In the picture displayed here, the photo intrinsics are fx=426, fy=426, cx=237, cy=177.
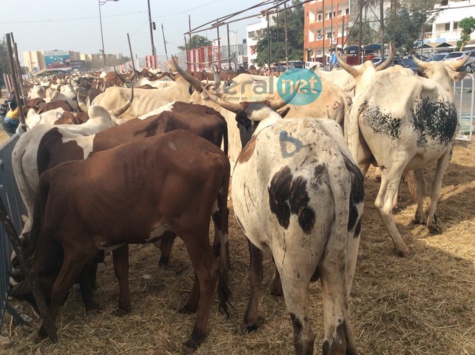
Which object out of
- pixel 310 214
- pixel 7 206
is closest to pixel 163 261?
pixel 7 206

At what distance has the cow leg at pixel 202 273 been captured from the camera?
318cm

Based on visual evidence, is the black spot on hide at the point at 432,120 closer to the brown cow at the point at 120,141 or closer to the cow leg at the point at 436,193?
the cow leg at the point at 436,193

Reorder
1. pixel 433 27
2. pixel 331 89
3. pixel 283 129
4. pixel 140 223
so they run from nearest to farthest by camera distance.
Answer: pixel 283 129
pixel 140 223
pixel 331 89
pixel 433 27

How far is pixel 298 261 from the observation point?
238 cm

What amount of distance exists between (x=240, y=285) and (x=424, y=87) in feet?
9.11

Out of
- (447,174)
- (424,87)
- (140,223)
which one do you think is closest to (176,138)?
(140,223)

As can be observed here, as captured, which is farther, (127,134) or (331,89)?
(331,89)

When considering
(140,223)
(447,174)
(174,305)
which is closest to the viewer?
(140,223)

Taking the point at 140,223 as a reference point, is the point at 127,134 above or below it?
above

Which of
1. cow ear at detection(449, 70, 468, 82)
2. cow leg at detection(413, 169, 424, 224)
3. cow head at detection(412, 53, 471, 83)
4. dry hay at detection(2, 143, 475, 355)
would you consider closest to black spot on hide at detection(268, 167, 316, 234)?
dry hay at detection(2, 143, 475, 355)

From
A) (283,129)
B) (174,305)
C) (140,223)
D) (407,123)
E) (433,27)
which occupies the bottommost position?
(174,305)

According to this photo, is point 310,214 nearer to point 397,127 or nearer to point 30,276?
point 30,276

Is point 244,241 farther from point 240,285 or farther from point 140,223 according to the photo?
point 140,223

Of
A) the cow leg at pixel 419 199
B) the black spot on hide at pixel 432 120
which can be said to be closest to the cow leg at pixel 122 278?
the black spot on hide at pixel 432 120
